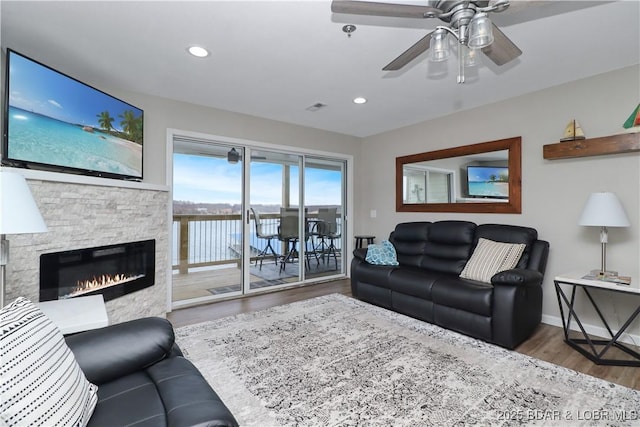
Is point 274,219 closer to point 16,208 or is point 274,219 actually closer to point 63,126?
point 63,126

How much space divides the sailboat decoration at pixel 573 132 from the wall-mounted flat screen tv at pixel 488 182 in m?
0.68

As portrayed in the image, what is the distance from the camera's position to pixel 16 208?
139 centimetres

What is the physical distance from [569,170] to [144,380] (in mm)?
3966

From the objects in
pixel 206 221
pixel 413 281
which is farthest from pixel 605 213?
pixel 206 221

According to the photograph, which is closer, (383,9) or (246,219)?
(383,9)

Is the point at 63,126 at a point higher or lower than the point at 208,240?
higher

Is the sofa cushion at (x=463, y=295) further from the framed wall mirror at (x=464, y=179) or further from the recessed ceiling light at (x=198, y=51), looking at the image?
the recessed ceiling light at (x=198, y=51)

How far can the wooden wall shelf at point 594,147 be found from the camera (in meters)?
2.63

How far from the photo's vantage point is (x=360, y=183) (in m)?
5.57

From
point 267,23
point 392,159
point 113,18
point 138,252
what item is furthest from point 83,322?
point 392,159

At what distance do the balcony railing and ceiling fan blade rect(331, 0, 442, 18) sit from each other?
311 centimetres

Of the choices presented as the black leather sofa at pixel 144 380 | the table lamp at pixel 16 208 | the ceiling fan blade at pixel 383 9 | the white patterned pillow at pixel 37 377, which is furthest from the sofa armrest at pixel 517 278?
the table lamp at pixel 16 208

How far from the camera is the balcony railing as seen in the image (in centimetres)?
382

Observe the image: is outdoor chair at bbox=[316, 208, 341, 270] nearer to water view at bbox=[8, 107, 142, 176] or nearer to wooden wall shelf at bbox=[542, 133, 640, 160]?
water view at bbox=[8, 107, 142, 176]
